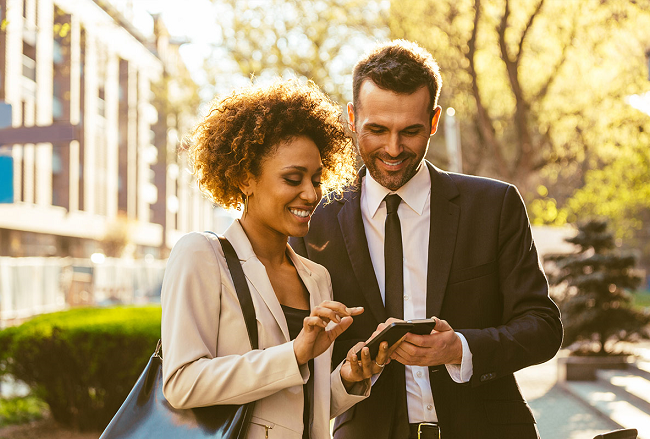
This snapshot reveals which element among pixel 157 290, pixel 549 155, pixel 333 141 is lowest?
pixel 157 290

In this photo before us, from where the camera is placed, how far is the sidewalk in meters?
8.62

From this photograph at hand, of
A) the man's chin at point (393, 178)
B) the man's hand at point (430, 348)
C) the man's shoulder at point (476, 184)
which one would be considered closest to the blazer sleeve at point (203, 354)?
the man's hand at point (430, 348)

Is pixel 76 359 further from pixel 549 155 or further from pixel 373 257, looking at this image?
pixel 549 155

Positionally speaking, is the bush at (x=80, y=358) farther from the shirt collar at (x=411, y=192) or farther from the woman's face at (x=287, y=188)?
the woman's face at (x=287, y=188)

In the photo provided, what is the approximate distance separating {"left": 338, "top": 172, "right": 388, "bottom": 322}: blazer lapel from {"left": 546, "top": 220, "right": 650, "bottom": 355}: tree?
9702 mm

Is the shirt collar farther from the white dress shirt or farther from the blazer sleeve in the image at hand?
the blazer sleeve

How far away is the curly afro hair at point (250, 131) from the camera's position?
249 cm

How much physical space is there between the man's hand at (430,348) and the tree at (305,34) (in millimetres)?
15245

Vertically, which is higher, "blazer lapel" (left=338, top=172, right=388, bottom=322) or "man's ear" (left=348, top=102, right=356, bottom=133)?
"man's ear" (left=348, top=102, right=356, bottom=133)

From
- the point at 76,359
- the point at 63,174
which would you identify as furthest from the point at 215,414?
the point at 63,174

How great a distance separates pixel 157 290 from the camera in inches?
1718

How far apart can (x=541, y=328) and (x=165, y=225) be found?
56880mm

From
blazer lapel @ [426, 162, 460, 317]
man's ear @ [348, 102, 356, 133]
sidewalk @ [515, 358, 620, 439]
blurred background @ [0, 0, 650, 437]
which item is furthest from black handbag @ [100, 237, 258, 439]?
sidewalk @ [515, 358, 620, 439]

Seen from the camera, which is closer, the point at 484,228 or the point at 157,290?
the point at 484,228
